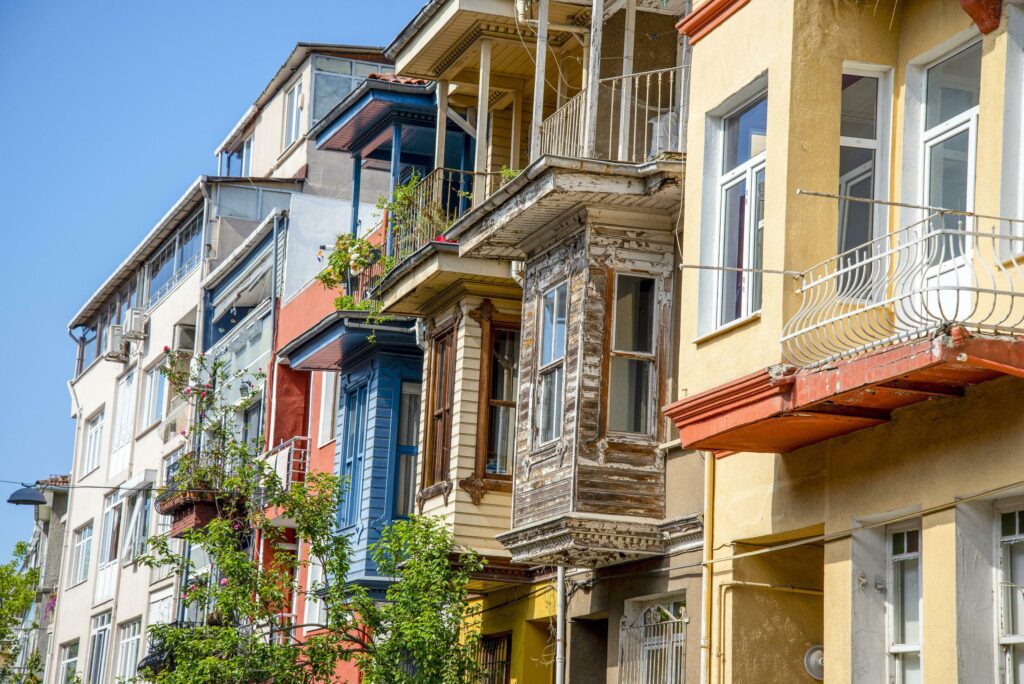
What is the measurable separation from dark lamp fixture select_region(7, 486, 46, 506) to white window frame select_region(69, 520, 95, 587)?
12.2 feet

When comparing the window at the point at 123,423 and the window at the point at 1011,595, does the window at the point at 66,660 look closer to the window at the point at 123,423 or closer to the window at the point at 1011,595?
the window at the point at 123,423

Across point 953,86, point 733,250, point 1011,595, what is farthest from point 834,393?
point 733,250

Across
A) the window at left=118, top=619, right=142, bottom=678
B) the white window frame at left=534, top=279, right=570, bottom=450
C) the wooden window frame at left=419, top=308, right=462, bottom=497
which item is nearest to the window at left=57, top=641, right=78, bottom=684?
the window at left=118, top=619, right=142, bottom=678

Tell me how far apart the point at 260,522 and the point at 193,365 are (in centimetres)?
1389

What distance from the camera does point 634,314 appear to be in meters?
17.1

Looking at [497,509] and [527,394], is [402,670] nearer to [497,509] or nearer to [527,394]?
[497,509]

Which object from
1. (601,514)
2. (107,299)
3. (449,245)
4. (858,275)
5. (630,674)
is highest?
(107,299)

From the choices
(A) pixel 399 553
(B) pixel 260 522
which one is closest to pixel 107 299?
(B) pixel 260 522

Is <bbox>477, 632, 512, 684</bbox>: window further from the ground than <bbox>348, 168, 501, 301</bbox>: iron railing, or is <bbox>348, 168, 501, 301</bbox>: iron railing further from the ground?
<bbox>348, 168, 501, 301</bbox>: iron railing

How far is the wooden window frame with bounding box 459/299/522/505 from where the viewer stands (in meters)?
20.1

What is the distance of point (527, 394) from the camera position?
18.0 meters

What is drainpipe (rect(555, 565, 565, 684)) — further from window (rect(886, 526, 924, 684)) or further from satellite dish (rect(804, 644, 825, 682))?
window (rect(886, 526, 924, 684))

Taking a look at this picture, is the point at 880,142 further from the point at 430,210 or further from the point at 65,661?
the point at 65,661

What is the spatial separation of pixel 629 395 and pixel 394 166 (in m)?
Answer: 8.45
